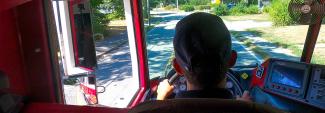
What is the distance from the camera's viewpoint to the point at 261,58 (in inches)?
125

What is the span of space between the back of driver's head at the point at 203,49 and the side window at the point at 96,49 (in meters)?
1.21

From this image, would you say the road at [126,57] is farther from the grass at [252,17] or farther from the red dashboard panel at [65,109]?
the red dashboard panel at [65,109]

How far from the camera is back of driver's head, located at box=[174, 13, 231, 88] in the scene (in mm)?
1255

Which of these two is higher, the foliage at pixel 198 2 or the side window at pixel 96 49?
the foliage at pixel 198 2

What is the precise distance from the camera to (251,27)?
3.11 meters

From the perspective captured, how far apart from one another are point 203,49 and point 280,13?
183cm

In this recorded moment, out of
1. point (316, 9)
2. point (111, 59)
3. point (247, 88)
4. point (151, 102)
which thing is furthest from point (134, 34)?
point (151, 102)

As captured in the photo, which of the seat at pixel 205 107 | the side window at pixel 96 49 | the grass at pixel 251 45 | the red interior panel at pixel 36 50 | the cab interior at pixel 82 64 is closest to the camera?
the seat at pixel 205 107

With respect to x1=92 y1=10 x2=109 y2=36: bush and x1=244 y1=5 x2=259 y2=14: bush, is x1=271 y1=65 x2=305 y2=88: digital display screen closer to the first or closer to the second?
x1=244 y1=5 x2=259 y2=14: bush

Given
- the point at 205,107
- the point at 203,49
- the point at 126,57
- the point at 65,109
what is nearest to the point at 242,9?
the point at 126,57

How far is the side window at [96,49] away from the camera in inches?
98.8

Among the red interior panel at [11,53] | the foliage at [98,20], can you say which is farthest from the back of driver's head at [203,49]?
the foliage at [98,20]

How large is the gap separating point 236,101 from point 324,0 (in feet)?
7.15

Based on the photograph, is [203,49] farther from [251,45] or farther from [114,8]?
[114,8]
